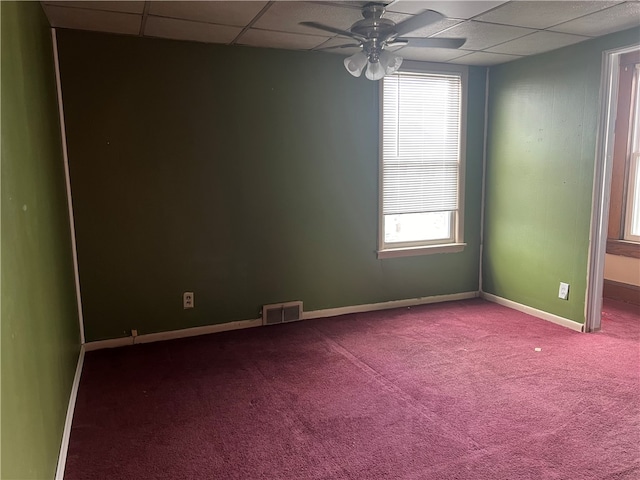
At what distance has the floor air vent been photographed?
4090mm

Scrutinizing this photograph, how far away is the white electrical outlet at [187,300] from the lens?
383 centimetres

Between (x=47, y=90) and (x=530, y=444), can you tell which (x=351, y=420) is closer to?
(x=530, y=444)

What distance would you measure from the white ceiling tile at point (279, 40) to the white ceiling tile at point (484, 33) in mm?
909

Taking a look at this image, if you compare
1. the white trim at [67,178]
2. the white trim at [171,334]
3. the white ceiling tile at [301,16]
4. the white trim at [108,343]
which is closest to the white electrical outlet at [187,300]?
the white trim at [171,334]

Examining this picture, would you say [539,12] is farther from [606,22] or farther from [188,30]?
[188,30]

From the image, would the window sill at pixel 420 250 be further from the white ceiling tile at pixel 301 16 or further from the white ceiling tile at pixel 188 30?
the white ceiling tile at pixel 188 30

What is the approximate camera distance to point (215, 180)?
3.81 meters

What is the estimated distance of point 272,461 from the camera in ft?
7.43

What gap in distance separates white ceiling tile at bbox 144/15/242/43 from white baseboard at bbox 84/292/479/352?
216 centimetres

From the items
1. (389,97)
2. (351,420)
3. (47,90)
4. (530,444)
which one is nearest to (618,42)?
(389,97)

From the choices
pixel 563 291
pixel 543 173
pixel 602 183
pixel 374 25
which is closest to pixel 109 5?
pixel 374 25

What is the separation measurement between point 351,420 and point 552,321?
238 centimetres

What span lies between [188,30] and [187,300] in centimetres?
195

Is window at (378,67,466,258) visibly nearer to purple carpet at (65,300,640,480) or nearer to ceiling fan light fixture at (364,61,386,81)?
purple carpet at (65,300,640,480)
